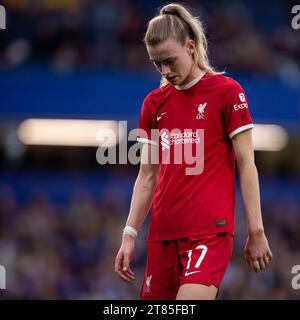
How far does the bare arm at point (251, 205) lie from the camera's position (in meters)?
5.73

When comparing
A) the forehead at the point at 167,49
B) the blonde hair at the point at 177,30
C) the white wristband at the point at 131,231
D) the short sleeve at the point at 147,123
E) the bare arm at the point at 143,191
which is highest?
the blonde hair at the point at 177,30

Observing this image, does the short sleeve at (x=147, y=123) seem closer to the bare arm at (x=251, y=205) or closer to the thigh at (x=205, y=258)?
the bare arm at (x=251, y=205)

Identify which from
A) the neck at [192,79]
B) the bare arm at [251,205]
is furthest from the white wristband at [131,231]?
the neck at [192,79]

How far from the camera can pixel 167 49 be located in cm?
588

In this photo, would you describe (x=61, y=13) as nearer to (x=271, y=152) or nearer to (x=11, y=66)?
(x=11, y=66)

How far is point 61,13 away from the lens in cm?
1700

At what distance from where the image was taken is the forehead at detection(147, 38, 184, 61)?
5883mm

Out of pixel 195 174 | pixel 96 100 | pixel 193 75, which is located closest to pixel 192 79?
pixel 193 75

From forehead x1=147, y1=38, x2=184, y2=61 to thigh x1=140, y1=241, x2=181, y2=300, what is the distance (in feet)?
3.75

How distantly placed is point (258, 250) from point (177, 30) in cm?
142

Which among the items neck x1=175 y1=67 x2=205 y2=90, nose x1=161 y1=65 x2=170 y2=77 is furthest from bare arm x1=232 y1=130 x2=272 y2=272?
nose x1=161 y1=65 x2=170 y2=77

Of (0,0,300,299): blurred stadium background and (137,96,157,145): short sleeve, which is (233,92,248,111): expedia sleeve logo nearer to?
(137,96,157,145): short sleeve

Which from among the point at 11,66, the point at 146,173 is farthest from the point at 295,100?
the point at 146,173

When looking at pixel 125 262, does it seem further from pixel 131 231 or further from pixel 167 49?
pixel 167 49
